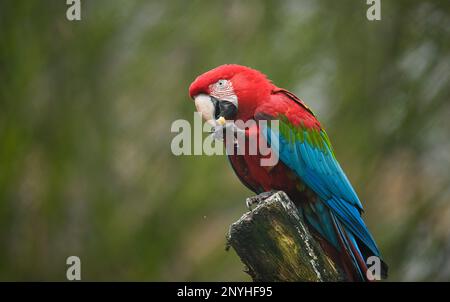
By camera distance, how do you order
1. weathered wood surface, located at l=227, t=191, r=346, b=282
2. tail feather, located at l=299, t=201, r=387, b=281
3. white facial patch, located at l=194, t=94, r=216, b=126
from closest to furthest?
1. weathered wood surface, located at l=227, t=191, r=346, b=282
2. tail feather, located at l=299, t=201, r=387, b=281
3. white facial patch, located at l=194, t=94, r=216, b=126

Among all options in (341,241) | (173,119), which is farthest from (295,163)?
(173,119)

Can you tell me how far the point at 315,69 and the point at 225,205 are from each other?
5.20 ft

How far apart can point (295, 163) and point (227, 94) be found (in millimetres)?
519

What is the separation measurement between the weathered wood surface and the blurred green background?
9.83 ft

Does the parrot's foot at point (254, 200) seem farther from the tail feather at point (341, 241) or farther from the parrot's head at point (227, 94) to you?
the parrot's head at point (227, 94)

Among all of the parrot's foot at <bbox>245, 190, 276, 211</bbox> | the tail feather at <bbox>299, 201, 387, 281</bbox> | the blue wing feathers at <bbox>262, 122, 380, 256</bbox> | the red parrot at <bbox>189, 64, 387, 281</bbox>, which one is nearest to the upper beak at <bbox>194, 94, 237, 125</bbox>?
the red parrot at <bbox>189, 64, 387, 281</bbox>

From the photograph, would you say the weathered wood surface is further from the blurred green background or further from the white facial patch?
the blurred green background

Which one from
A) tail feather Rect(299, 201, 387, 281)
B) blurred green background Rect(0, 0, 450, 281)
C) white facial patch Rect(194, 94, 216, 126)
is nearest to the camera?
tail feather Rect(299, 201, 387, 281)

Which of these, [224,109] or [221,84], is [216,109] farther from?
[221,84]

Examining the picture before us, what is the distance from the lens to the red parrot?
3.03 m

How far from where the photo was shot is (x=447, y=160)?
540cm

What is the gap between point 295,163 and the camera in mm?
3125
